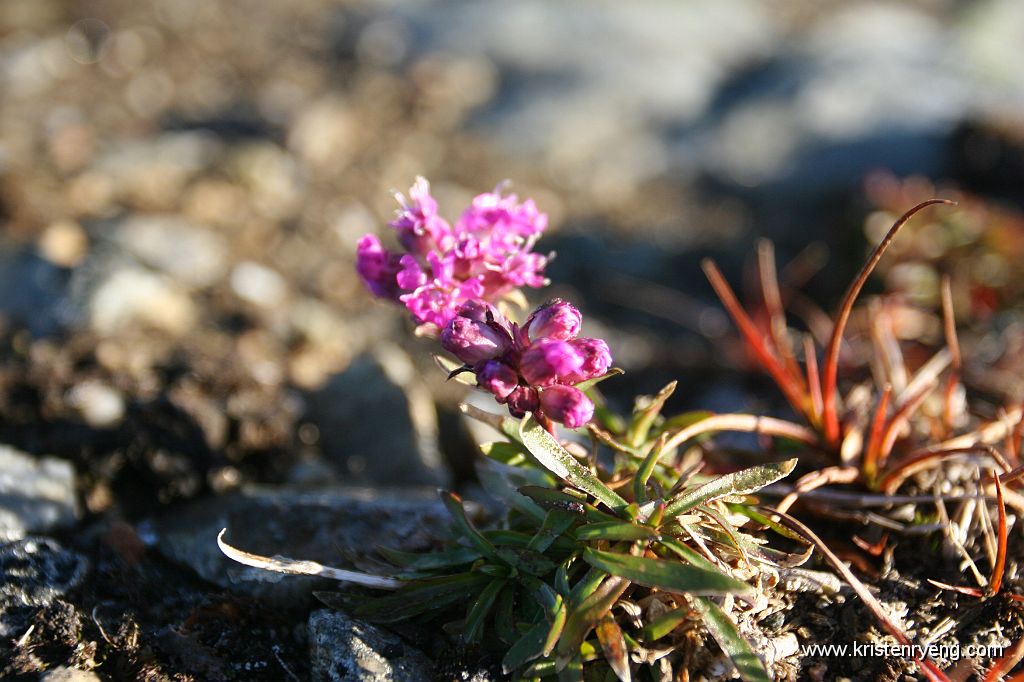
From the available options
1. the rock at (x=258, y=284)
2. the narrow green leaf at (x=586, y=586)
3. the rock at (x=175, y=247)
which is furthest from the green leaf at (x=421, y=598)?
the rock at (x=175, y=247)

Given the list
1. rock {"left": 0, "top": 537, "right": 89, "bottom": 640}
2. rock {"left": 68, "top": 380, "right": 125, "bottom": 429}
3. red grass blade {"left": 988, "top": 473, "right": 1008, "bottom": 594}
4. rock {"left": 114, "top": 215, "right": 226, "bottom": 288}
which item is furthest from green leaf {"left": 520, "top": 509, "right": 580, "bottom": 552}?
rock {"left": 114, "top": 215, "right": 226, "bottom": 288}

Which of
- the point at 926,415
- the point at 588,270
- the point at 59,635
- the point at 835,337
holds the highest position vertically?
the point at 835,337

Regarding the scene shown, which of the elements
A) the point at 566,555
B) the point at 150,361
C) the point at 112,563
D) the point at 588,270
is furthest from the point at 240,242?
the point at 566,555

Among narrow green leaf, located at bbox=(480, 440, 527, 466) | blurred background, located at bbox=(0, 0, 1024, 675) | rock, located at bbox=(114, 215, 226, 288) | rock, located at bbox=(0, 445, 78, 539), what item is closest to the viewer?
Answer: narrow green leaf, located at bbox=(480, 440, 527, 466)

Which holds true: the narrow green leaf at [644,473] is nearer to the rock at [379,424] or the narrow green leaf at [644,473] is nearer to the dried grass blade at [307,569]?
the dried grass blade at [307,569]

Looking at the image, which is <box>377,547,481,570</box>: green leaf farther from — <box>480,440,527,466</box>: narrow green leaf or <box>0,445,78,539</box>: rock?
<box>0,445,78,539</box>: rock

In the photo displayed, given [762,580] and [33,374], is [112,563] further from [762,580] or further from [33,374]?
[762,580]
